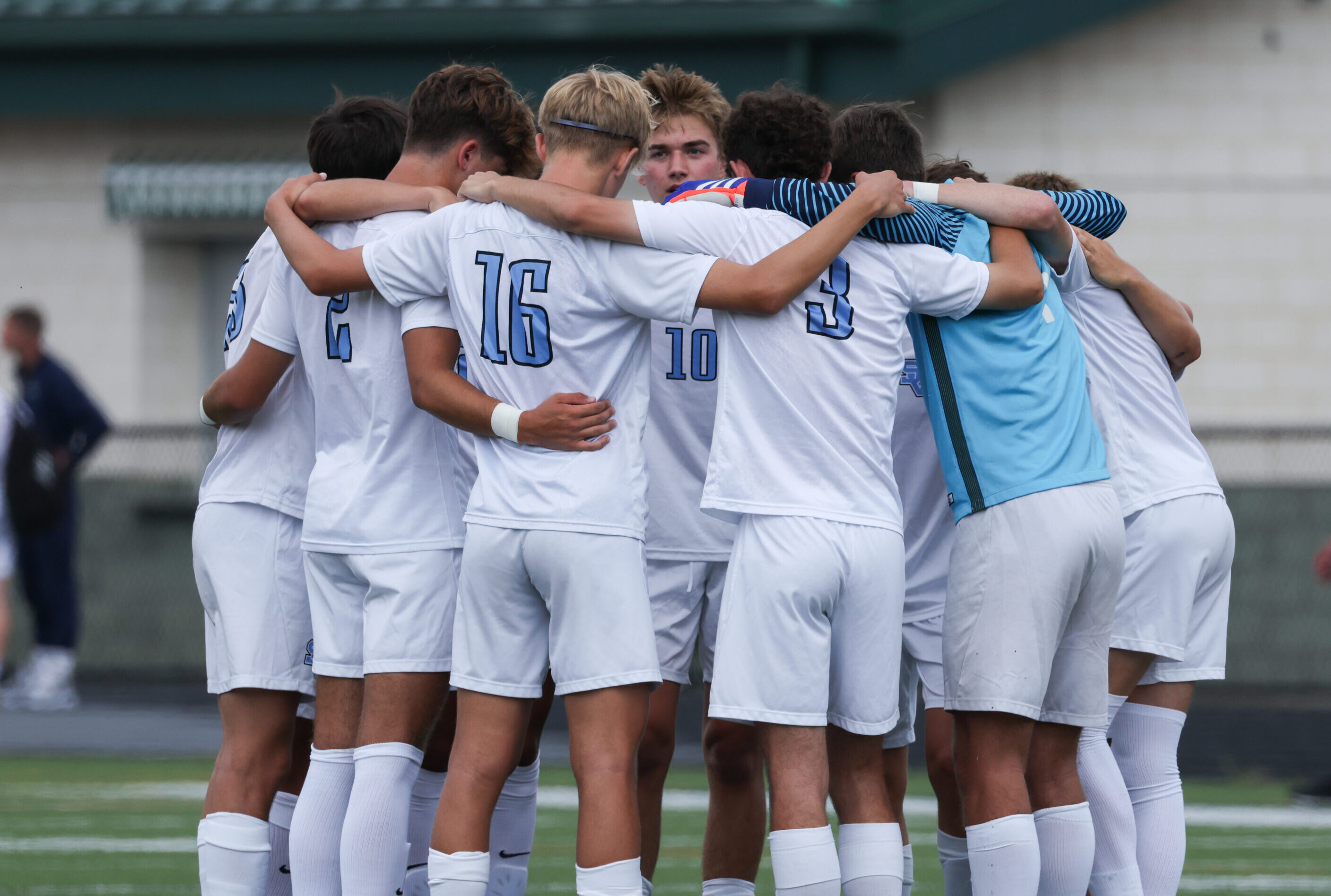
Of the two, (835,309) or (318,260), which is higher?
(318,260)

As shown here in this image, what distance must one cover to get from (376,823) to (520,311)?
4.12 ft

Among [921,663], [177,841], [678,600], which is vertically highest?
[678,600]

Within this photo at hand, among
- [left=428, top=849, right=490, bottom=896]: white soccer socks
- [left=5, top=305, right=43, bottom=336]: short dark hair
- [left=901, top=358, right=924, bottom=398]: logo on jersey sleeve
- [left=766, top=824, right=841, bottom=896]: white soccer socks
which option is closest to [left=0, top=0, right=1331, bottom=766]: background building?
[left=5, top=305, right=43, bottom=336]: short dark hair

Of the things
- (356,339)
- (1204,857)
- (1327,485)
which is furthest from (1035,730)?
(1327,485)

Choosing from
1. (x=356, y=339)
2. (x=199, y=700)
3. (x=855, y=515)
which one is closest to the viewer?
(x=855, y=515)

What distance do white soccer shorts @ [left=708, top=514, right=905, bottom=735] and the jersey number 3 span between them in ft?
2.06

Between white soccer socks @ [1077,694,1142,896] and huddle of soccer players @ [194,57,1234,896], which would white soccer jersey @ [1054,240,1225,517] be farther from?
white soccer socks @ [1077,694,1142,896]

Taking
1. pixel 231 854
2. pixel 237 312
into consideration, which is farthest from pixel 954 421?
pixel 231 854

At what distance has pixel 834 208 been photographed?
13.4ft

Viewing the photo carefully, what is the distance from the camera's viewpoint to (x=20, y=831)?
23.8ft

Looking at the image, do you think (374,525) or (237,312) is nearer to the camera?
(374,525)

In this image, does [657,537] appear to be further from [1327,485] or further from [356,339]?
[1327,485]

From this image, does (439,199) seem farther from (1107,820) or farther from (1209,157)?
(1209,157)

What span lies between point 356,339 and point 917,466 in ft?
5.58
